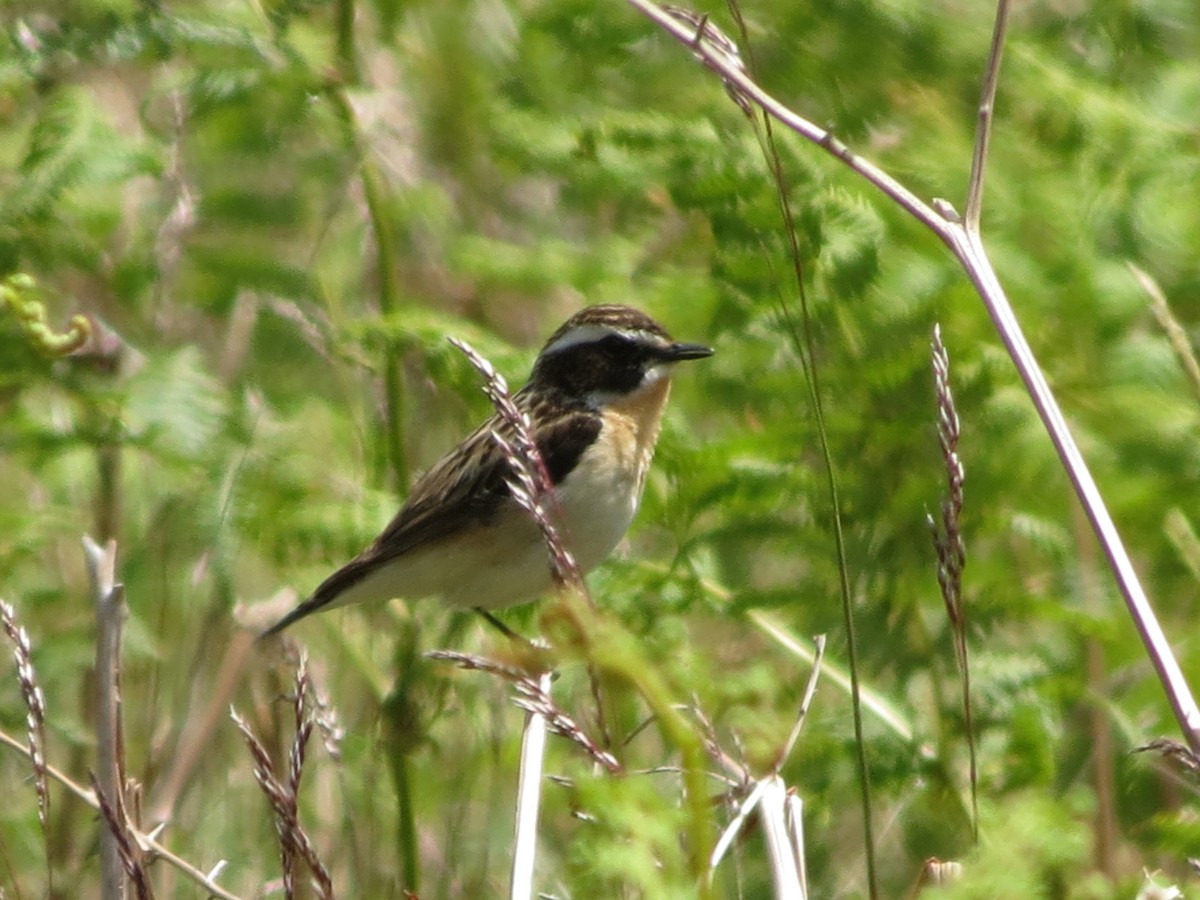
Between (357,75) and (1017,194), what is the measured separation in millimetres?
1853

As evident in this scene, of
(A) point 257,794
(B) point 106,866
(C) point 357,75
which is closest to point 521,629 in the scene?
(A) point 257,794

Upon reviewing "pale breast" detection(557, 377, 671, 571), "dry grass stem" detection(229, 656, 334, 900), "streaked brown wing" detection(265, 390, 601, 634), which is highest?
"dry grass stem" detection(229, 656, 334, 900)

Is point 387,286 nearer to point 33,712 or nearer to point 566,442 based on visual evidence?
point 566,442

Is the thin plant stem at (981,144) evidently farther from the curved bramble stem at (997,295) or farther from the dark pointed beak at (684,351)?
the dark pointed beak at (684,351)

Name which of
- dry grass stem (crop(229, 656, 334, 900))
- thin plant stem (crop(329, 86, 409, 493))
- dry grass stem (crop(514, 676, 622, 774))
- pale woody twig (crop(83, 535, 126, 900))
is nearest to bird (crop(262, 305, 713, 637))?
thin plant stem (crop(329, 86, 409, 493))

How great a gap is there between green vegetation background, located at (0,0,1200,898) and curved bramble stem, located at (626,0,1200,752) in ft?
2.36

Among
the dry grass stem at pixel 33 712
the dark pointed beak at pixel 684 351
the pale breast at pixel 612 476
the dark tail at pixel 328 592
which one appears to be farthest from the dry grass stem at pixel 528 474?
the dark pointed beak at pixel 684 351

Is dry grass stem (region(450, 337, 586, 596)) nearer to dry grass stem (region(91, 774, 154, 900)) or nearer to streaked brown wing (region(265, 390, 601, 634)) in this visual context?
dry grass stem (region(91, 774, 154, 900))

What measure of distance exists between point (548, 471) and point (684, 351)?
54 centimetres

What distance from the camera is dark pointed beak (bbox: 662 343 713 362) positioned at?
16.9 feet

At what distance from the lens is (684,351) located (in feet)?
17.3

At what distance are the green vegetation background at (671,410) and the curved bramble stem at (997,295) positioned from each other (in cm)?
72

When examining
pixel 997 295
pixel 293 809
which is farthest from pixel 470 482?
pixel 293 809

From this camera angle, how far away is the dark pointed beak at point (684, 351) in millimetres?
5156
